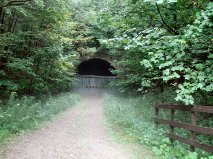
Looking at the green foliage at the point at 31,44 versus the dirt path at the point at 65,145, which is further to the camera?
the green foliage at the point at 31,44

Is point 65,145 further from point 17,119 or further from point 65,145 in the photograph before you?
point 17,119

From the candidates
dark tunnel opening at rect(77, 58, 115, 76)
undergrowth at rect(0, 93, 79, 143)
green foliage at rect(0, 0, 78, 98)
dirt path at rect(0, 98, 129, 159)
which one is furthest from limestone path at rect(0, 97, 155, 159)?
dark tunnel opening at rect(77, 58, 115, 76)

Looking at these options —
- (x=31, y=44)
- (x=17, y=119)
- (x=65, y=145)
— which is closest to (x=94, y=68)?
(x=31, y=44)

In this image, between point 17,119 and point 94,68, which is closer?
point 17,119

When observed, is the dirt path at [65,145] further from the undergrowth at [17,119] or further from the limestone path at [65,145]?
the undergrowth at [17,119]

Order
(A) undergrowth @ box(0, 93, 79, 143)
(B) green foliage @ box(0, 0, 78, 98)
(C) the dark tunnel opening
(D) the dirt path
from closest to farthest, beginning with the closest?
Result: 1. (D) the dirt path
2. (A) undergrowth @ box(0, 93, 79, 143)
3. (B) green foliage @ box(0, 0, 78, 98)
4. (C) the dark tunnel opening

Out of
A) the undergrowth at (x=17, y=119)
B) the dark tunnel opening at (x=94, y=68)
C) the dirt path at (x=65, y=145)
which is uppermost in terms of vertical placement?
the dark tunnel opening at (x=94, y=68)

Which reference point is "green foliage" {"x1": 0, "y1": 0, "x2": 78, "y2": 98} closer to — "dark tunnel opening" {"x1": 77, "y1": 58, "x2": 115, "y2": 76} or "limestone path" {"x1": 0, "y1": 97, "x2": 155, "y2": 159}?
"limestone path" {"x1": 0, "y1": 97, "x2": 155, "y2": 159}

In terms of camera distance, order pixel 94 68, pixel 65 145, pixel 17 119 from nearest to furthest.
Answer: pixel 65 145, pixel 17 119, pixel 94 68

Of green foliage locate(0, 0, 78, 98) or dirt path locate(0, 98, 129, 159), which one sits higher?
green foliage locate(0, 0, 78, 98)

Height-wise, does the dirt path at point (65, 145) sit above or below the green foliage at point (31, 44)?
below

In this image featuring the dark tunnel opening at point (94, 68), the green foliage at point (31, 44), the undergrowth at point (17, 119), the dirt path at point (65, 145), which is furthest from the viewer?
the dark tunnel opening at point (94, 68)

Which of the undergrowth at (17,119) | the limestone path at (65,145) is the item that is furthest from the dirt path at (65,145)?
the undergrowth at (17,119)

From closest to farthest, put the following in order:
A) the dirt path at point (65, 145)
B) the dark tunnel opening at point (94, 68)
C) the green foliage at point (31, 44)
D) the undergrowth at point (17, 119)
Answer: the dirt path at point (65, 145)
the undergrowth at point (17, 119)
the green foliage at point (31, 44)
the dark tunnel opening at point (94, 68)
